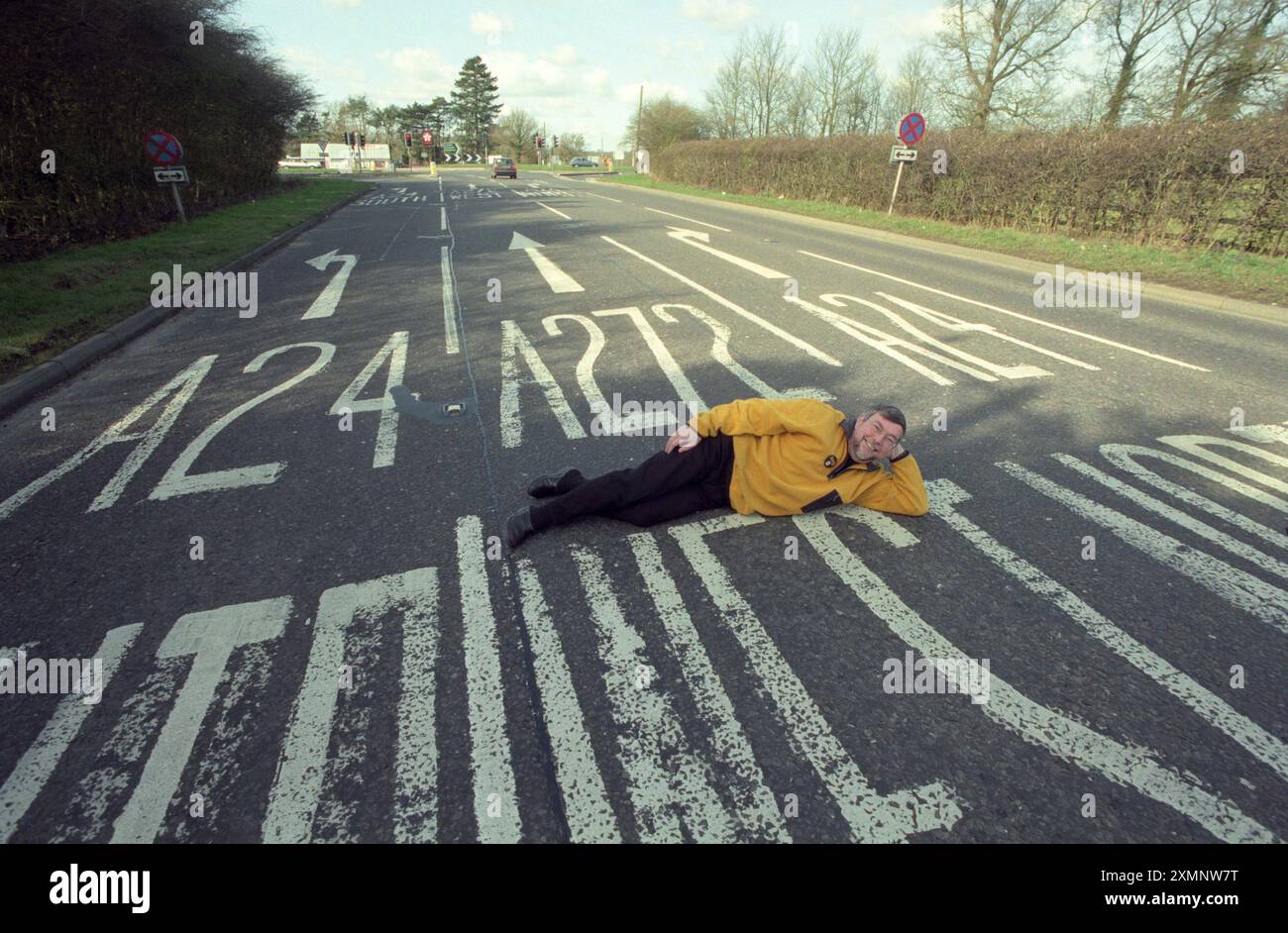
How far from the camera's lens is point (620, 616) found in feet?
9.41

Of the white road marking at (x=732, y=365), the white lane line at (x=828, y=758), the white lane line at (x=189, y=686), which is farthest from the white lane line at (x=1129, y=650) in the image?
the white lane line at (x=189, y=686)

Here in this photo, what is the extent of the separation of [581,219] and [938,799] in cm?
1938

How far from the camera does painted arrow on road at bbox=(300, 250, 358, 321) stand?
27.0ft

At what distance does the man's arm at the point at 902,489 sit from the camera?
3.52 m

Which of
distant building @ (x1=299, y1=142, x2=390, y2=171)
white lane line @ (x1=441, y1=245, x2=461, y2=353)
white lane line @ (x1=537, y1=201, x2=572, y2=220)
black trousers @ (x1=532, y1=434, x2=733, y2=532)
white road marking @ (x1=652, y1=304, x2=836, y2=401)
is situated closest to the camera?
black trousers @ (x1=532, y1=434, x2=733, y2=532)

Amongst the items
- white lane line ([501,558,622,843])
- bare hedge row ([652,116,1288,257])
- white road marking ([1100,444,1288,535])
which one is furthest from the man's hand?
bare hedge row ([652,116,1288,257])

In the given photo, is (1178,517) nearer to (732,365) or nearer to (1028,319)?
(732,365)

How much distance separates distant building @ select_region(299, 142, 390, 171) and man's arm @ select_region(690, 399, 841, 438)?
2633 inches

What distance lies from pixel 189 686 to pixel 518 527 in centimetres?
159

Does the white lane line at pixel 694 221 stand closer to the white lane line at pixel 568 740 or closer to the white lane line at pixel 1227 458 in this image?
the white lane line at pixel 1227 458

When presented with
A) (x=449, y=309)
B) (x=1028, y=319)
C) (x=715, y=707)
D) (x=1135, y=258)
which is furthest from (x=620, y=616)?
(x=1135, y=258)

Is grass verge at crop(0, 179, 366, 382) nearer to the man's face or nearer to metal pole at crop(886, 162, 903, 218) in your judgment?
the man's face
